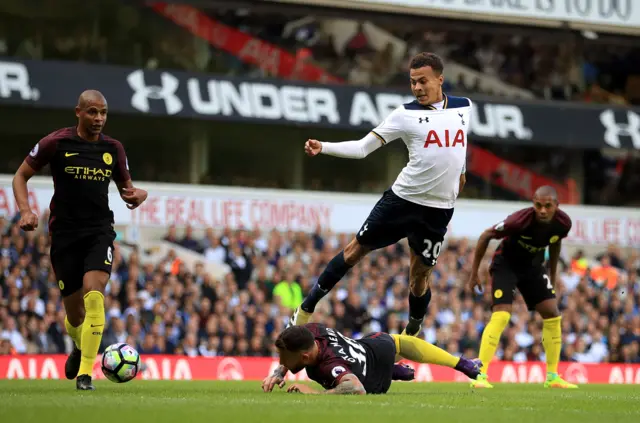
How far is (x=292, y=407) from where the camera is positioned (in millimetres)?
8516

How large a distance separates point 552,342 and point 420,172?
13.7 ft

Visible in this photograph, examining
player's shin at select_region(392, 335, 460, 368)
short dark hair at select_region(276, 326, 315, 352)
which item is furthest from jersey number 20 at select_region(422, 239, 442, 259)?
short dark hair at select_region(276, 326, 315, 352)

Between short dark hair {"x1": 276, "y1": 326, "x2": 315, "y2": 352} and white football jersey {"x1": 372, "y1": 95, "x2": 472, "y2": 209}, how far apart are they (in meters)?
2.23

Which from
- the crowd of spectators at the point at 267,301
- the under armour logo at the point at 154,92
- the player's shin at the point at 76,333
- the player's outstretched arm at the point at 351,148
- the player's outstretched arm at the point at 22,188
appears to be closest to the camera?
the player's outstretched arm at the point at 22,188

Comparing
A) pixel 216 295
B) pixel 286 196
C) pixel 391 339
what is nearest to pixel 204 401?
pixel 391 339

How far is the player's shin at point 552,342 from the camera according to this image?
567 inches

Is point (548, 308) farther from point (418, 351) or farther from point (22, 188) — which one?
point (22, 188)

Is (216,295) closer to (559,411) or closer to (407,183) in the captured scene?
(407,183)

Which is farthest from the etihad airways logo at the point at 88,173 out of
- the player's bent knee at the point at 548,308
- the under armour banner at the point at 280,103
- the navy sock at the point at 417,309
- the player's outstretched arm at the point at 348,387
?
the under armour banner at the point at 280,103

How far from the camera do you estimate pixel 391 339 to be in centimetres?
1077

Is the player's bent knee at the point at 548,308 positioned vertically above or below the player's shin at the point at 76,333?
above

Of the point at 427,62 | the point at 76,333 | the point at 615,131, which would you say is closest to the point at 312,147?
the point at 427,62

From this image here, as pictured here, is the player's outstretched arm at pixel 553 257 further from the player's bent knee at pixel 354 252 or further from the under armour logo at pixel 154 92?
the under armour logo at pixel 154 92

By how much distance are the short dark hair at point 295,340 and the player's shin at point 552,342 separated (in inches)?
216
